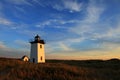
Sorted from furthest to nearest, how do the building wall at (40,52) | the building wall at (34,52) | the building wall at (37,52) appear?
1. the building wall at (40,52)
2. the building wall at (34,52)
3. the building wall at (37,52)

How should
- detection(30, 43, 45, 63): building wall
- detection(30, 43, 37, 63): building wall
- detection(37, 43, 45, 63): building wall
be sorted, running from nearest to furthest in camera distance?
detection(30, 43, 45, 63): building wall → detection(30, 43, 37, 63): building wall → detection(37, 43, 45, 63): building wall

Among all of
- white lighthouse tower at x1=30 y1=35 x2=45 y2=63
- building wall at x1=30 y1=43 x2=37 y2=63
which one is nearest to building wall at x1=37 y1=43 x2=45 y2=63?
white lighthouse tower at x1=30 y1=35 x2=45 y2=63

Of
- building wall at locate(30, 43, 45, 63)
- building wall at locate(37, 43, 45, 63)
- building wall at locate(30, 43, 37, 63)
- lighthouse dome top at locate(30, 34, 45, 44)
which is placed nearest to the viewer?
building wall at locate(30, 43, 45, 63)

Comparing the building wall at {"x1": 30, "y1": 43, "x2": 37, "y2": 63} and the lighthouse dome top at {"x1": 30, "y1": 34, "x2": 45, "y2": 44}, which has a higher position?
the lighthouse dome top at {"x1": 30, "y1": 34, "x2": 45, "y2": 44}

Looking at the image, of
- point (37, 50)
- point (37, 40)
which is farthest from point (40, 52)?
point (37, 40)

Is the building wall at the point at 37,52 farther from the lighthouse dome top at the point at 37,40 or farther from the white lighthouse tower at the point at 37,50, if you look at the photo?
the lighthouse dome top at the point at 37,40

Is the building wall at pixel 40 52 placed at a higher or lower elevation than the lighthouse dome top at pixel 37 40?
lower

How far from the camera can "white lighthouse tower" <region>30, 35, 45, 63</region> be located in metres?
45.0

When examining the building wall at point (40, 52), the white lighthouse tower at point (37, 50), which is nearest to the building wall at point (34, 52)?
the white lighthouse tower at point (37, 50)

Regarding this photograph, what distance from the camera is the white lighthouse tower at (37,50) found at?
45.0 meters

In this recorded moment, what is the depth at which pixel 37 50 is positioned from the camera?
45.3 m

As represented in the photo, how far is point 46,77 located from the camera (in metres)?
15.3

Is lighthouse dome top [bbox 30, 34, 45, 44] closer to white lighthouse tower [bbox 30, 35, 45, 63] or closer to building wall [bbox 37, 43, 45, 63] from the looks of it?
white lighthouse tower [bbox 30, 35, 45, 63]

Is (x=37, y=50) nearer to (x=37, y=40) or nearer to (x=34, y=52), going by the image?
(x=34, y=52)
